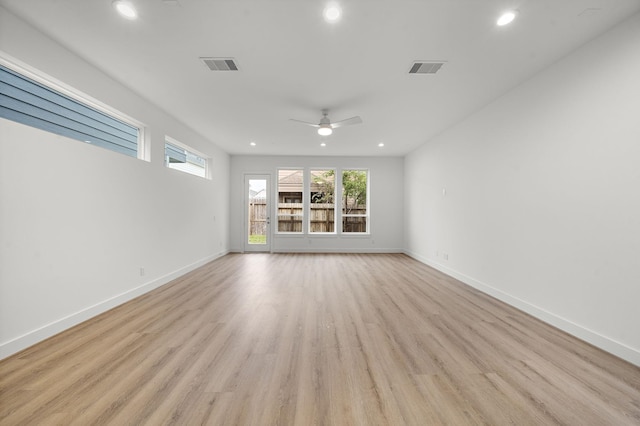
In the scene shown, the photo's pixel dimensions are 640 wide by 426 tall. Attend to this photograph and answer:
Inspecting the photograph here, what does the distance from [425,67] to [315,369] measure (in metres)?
3.24

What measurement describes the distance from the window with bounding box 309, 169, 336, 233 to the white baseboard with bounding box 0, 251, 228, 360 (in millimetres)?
4423

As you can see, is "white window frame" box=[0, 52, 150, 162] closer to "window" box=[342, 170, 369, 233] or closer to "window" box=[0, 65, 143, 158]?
"window" box=[0, 65, 143, 158]

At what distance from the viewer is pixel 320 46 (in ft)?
8.47

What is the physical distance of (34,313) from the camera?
2.29 metres

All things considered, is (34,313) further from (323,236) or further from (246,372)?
(323,236)

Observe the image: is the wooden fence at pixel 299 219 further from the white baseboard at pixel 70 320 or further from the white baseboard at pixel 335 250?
the white baseboard at pixel 70 320

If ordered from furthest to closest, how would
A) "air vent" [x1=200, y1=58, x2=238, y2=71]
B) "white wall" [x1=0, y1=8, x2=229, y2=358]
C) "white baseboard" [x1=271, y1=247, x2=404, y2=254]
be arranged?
"white baseboard" [x1=271, y1=247, x2=404, y2=254]
"air vent" [x1=200, y1=58, x2=238, y2=71]
"white wall" [x1=0, y1=8, x2=229, y2=358]

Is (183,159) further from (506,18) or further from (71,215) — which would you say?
(506,18)

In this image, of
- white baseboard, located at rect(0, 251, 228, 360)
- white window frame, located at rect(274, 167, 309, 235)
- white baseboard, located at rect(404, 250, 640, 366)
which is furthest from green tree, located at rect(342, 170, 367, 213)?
white baseboard, located at rect(0, 251, 228, 360)

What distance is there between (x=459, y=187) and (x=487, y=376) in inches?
138

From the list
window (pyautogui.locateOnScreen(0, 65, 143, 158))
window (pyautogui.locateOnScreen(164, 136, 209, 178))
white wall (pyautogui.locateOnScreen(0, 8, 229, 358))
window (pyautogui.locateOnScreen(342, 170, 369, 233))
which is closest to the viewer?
white wall (pyautogui.locateOnScreen(0, 8, 229, 358))

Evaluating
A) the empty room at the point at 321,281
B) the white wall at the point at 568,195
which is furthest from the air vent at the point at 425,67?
the white wall at the point at 568,195

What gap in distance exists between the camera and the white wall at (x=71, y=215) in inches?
84.8

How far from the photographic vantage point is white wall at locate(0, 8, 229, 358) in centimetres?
215
